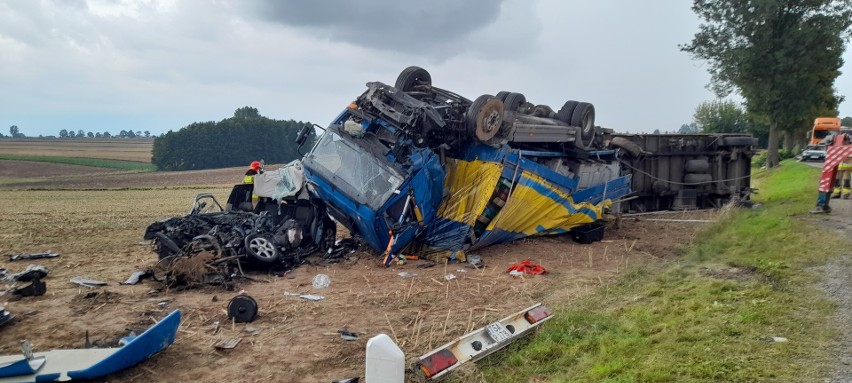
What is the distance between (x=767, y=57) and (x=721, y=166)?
38.1 feet

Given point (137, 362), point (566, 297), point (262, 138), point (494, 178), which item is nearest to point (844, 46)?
point (494, 178)

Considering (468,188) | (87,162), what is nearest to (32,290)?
(468,188)

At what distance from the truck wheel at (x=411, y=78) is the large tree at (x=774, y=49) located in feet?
60.2

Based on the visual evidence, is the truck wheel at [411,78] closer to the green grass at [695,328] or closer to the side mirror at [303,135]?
the side mirror at [303,135]

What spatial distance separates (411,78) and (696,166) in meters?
8.22

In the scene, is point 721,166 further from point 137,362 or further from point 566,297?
point 137,362

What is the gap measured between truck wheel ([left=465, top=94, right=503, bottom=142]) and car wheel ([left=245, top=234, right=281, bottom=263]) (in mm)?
3503

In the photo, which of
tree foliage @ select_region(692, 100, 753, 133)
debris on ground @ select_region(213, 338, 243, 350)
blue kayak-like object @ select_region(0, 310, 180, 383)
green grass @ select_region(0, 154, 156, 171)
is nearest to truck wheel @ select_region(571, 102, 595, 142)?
debris on ground @ select_region(213, 338, 243, 350)

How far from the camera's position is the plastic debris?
7.44 metres

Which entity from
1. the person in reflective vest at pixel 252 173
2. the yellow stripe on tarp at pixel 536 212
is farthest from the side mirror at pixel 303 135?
the yellow stripe on tarp at pixel 536 212

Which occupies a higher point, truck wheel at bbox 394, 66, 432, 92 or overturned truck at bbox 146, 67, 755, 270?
truck wheel at bbox 394, 66, 432, 92

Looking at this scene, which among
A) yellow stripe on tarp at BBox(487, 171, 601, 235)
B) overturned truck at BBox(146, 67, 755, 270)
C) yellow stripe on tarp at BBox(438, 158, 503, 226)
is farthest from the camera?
yellow stripe on tarp at BBox(487, 171, 601, 235)

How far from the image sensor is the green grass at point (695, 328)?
3.94m

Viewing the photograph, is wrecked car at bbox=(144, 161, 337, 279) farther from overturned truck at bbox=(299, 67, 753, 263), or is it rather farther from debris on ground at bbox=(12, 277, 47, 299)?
debris on ground at bbox=(12, 277, 47, 299)
